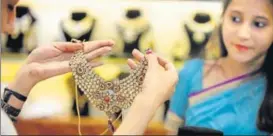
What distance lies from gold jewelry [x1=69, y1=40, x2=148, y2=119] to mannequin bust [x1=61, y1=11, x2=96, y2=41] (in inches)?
9.6

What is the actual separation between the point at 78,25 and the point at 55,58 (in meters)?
0.33

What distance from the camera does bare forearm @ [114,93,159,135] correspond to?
1.88ft

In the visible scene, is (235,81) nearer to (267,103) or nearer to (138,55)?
(267,103)

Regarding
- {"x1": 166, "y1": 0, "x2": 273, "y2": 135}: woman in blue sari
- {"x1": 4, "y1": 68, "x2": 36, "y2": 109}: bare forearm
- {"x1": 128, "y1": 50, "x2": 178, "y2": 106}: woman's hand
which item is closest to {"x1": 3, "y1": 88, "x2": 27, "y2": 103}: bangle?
{"x1": 4, "y1": 68, "x2": 36, "y2": 109}: bare forearm

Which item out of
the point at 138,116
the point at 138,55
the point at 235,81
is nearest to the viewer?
the point at 138,116

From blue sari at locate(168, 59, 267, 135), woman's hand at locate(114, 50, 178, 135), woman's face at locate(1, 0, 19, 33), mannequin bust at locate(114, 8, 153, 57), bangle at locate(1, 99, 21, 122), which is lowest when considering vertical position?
blue sari at locate(168, 59, 267, 135)

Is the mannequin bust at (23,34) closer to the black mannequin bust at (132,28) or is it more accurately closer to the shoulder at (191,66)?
the black mannequin bust at (132,28)

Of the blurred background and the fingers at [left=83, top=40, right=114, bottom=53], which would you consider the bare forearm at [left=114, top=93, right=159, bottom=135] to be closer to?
the fingers at [left=83, top=40, right=114, bottom=53]

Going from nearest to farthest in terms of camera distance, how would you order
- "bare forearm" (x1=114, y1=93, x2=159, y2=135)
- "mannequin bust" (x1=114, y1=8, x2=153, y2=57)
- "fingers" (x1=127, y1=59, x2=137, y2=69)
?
"bare forearm" (x1=114, y1=93, x2=159, y2=135), "fingers" (x1=127, y1=59, x2=137, y2=69), "mannequin bust" (x1=114, y1=8, x2=153, y2=57)

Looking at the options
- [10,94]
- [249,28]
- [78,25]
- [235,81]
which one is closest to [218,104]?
[235,81]

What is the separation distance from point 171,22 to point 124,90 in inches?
17.4

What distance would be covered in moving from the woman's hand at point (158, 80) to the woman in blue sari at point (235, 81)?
1.04 ft

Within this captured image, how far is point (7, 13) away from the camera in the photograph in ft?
2.51

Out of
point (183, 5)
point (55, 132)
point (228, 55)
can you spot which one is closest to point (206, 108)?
point (228, 55)
